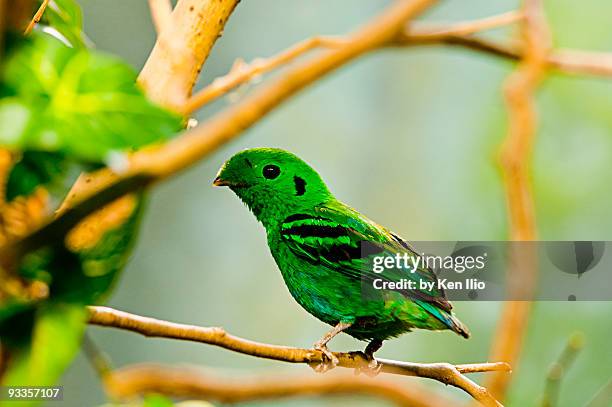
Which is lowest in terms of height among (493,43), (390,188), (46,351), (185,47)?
(46,351)

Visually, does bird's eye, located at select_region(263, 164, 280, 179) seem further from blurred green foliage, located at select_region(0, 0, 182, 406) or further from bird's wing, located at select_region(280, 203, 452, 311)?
blurred green foliage, located at select_region(0, 0, 182, 406)

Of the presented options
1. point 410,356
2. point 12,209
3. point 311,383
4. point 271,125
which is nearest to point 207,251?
point 271,125

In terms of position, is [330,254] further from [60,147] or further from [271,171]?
[60,147]

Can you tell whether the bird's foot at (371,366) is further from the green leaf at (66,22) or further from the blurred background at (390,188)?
the blurred background at (390,188)

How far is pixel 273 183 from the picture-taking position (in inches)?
28.8

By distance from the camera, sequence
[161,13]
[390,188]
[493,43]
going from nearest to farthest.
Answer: [161,13] < [493,43] < [390,188]

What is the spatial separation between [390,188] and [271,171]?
1.53m

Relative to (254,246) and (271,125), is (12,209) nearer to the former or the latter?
(271,125)

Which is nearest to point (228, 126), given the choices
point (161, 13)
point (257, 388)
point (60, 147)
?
point (60, 147)

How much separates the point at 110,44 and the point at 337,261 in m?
1.02

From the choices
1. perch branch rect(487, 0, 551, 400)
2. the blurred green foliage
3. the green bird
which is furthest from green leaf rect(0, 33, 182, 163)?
perch branch rect(487, 0, 551, 400)

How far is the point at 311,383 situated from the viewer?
1.12m

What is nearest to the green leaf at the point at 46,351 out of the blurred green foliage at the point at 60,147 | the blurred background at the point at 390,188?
the blurred green foliage at the point at 60,147

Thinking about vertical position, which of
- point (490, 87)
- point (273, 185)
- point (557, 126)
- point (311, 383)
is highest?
point (490, 87)
